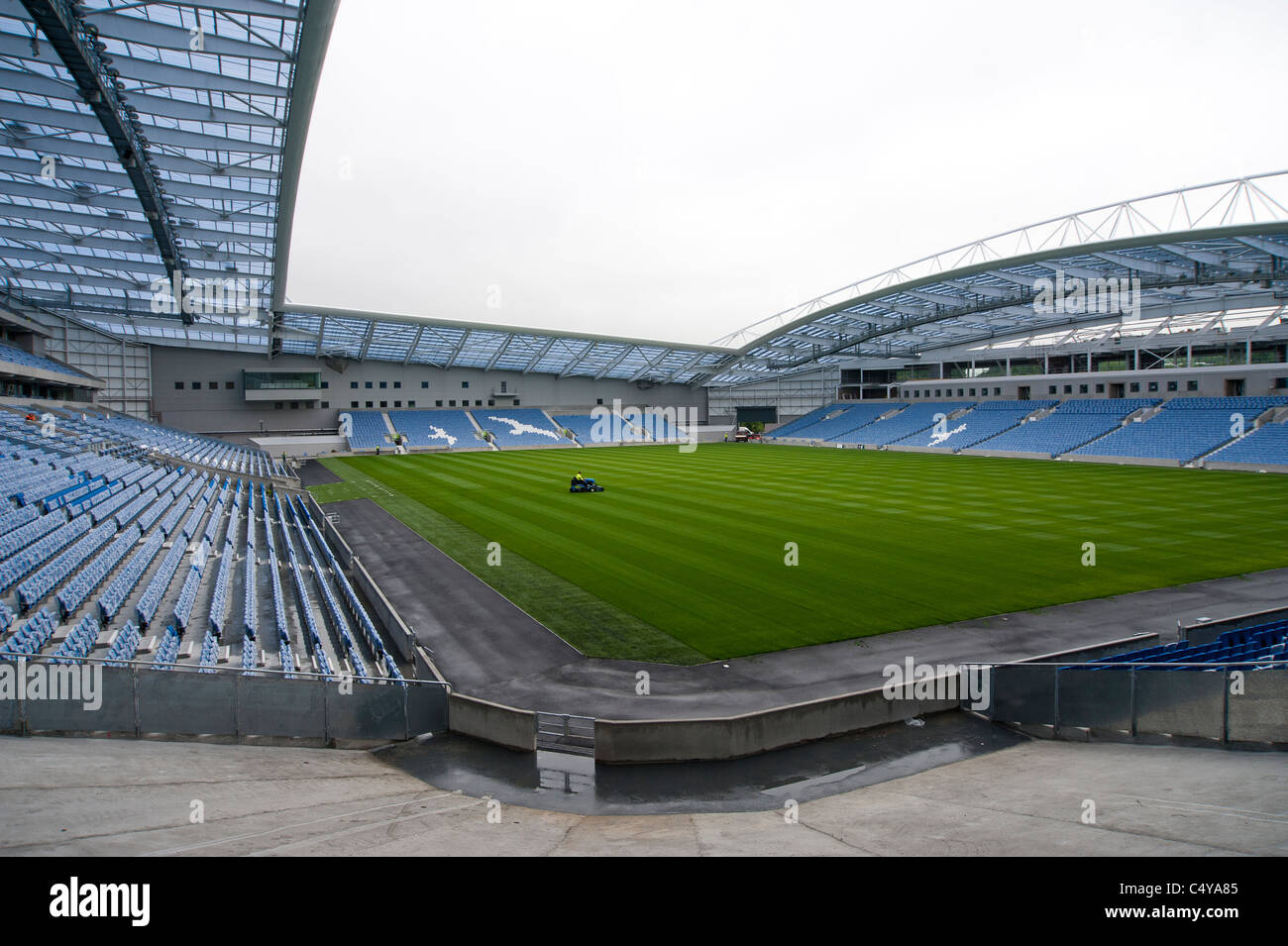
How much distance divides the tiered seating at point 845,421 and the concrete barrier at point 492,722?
69.7 metres

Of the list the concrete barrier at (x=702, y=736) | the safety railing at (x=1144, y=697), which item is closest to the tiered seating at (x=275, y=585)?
the concrete barrier at (x=702, y=736)

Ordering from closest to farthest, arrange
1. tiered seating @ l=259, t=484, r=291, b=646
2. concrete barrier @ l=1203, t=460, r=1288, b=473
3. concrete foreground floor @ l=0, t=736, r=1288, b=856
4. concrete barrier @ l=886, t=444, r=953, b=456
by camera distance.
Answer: concrete foreground floor @ l=0, t=736, r=1288, b=856, tiered seating @ l=259, t=484, r=291, b=646, concrete barrier @ l=1203, t=460, r=1288, b=473, concrete barrier @ l=886, t=444, r=953, b=456


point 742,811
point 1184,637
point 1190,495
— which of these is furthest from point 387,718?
point 1190,495

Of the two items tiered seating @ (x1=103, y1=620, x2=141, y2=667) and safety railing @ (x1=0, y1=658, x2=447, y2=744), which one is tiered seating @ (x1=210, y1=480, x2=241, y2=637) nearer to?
tiered seating @ (x1=103, y1=620, x2=141, y2=667)

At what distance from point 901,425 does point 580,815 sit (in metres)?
69.4

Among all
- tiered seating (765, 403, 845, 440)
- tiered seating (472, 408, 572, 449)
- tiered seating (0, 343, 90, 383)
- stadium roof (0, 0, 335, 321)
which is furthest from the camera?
tiered seating (765, 403, 845, 440)

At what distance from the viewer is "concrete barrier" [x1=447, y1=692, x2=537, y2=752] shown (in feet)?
35.9

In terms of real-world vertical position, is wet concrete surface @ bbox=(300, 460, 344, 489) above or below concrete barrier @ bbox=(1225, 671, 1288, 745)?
above

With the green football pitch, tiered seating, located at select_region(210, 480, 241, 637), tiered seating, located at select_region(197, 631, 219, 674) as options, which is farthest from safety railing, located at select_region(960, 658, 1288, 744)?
tiered seating, located at select_region(210, 480, 241, 637)

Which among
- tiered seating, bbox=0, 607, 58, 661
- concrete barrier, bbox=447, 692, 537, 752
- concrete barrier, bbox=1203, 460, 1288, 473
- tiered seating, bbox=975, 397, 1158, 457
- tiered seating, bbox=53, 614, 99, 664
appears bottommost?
concrete barrier, bbox=447, 692, 537, 752

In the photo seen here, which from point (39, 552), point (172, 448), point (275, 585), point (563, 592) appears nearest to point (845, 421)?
point (172, 448)

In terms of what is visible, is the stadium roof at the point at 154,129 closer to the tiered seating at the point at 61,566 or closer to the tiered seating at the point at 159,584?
the tiered seating at the point at 61,566

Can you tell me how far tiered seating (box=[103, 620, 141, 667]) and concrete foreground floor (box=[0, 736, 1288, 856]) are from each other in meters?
2.04

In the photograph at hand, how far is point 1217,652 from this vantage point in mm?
11789
